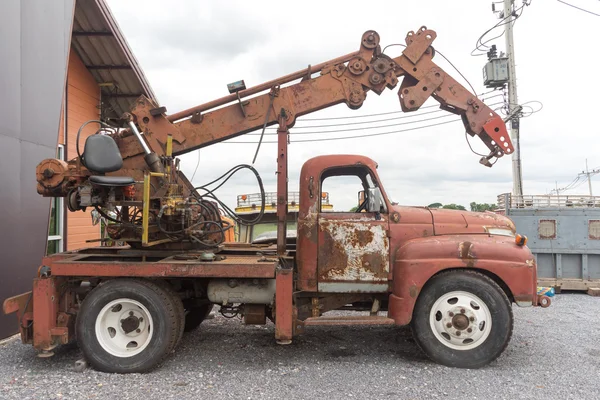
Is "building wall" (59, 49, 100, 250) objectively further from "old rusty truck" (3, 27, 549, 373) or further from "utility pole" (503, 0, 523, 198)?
"utility pole" (503, 0, 523, 198)

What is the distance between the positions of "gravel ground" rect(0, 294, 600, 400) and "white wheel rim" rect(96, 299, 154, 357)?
1.02 ft

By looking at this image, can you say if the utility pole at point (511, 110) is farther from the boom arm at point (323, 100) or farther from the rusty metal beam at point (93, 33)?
the rusty metal beam at point (93, 33)

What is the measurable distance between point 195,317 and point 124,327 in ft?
5.07

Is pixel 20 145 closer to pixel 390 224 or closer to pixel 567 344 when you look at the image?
pixel 390 224

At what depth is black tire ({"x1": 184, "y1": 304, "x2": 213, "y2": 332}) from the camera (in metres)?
6.13

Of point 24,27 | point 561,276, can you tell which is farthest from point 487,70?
→ point 24,27

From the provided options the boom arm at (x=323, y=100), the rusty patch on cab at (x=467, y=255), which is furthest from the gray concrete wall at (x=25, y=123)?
the rusty patch on cab at (x=467, y=255)

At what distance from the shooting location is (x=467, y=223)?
514cm

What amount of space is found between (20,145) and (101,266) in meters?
2.64

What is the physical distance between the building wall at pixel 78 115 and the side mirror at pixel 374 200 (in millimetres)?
6719

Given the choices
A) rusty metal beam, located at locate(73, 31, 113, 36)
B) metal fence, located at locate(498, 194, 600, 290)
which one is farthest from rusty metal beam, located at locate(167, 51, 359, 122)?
metal fence, located at locate(498, 194, 600, 290)

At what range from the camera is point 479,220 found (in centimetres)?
518

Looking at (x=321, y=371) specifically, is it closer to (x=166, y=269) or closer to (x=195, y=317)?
(x=166, y=269)

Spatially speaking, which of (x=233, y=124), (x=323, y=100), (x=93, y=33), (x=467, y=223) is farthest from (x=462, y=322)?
(x=93, y=33)
